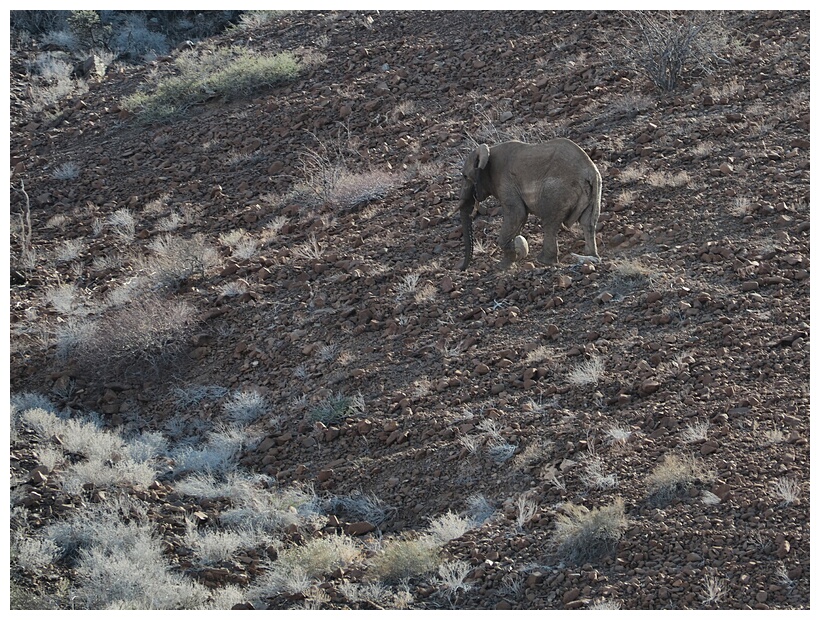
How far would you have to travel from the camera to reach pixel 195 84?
19.1 m

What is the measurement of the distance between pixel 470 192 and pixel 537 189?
2.57ft

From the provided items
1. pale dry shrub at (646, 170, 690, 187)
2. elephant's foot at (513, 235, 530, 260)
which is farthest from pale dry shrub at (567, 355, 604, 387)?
pale dry shrub at (646, 170, 690, 187)

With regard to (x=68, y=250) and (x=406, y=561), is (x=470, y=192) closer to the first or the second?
(x=406, y=561)

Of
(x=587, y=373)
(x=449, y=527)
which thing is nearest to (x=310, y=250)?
(x=587, y=373)

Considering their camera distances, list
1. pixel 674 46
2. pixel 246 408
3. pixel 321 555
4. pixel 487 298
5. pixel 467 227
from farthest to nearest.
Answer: pixel 674 46 → pixel 467 227 → pixel 487 298 → pixel 246 408 → pixel 321 555

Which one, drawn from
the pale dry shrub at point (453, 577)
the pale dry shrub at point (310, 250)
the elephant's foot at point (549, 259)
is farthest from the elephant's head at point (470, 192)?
the pale dry shrub at point (453, 577)

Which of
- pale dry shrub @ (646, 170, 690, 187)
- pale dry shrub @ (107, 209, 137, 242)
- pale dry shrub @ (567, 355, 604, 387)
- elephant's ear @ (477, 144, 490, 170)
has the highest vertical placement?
elephant's ear @ (477, 144, 490, 170)

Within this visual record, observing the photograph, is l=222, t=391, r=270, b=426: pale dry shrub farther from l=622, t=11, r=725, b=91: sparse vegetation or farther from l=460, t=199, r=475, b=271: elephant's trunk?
l=622, t=11, r=725, b=91: sparse vegetation

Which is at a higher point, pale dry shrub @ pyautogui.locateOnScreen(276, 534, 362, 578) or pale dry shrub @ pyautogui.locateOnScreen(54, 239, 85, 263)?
pale dry shrub @ pyautogui.locateOnScreen(276, 534, 362, 578)

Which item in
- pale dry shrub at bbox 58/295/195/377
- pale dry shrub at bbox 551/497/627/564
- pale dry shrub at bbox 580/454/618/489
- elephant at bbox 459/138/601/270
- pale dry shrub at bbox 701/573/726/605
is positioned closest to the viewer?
pale dry shrub at bbox 701/573/726/605

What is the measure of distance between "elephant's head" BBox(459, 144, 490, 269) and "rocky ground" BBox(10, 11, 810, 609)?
0.34 meters

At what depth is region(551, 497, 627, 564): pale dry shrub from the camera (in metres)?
7.79

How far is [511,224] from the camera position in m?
11.8

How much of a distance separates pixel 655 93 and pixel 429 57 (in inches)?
171
